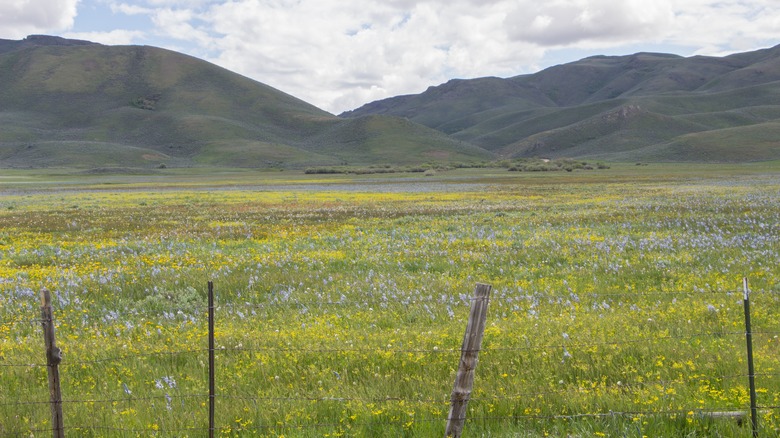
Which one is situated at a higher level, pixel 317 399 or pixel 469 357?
pixel 469 357

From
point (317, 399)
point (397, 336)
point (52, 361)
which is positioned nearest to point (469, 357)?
point (317, 399)

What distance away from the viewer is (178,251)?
57.8ft

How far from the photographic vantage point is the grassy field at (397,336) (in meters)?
5.89

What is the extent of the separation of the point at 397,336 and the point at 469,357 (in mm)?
3291

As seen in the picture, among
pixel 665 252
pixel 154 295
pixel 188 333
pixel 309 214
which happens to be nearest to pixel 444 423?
pixel 188 333

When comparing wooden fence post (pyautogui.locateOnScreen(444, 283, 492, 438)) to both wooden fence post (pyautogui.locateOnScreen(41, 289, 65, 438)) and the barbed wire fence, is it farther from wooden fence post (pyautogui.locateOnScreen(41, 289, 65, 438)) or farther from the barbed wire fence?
wooden fence post (pyautogui.locateOnScreen(41, 289, 65, 438))

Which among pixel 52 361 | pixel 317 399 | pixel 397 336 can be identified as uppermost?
pixel 52 361

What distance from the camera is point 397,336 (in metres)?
8.27

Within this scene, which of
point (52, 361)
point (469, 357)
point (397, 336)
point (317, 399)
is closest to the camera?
point (469, 357)

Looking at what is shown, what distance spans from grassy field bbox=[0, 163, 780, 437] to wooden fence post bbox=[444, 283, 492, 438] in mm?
565

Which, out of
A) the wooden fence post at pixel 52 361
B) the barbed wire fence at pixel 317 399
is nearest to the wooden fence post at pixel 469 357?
the barbed wire fence at pixel 317 399

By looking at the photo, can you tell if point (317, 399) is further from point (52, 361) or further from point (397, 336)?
point (52, 361)

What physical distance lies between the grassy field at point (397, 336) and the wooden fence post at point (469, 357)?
565mm

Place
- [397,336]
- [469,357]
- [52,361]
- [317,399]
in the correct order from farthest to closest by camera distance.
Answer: [397,336]
[317,399]
[52,361]
[469,357]
